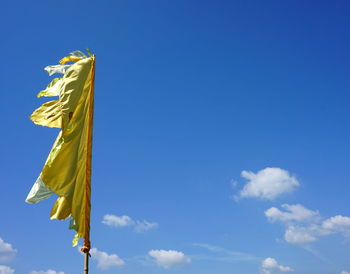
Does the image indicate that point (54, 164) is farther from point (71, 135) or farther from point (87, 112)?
point (87, 112)

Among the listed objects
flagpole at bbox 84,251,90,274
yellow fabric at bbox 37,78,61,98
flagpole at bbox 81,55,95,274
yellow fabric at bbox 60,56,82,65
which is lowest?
flagpole at bbox 84,251,90,274

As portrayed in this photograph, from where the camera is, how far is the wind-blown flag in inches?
527

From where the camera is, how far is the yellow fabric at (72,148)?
13383mm

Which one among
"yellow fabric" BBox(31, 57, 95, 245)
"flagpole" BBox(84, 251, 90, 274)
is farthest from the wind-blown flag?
"flagpole" BBox(84, 251, 90, 274)

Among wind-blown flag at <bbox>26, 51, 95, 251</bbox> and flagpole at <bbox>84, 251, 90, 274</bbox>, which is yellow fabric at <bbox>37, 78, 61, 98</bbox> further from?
flagpole at <bbox>84, 251, 90, 274</bbox>

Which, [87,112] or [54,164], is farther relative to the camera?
[87,112]

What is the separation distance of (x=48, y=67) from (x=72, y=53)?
4.13 ft

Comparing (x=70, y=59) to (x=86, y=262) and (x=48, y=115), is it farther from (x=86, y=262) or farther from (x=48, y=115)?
(x=86, y=262)

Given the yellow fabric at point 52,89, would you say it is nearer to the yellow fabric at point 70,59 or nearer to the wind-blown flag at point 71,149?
the wind-blown flag at point 71,149

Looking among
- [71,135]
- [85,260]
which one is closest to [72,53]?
[71,135]

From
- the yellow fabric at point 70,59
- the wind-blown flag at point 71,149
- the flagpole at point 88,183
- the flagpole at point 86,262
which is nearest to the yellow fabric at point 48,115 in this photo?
the wind-blown flag at point 71,149

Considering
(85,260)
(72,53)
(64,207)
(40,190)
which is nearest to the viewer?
(85,260)

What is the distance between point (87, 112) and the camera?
14562 millimetres

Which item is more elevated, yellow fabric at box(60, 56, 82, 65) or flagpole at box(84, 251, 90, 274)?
yellow fabric at box(60, 56, 82, 65)
